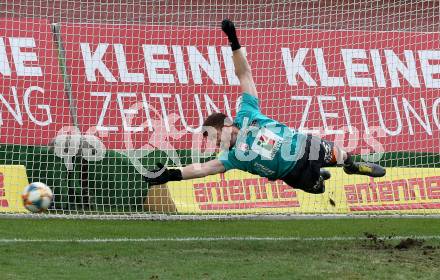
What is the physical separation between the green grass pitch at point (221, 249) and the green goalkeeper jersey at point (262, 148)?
3.32ft

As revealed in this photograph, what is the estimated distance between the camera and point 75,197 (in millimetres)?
13289

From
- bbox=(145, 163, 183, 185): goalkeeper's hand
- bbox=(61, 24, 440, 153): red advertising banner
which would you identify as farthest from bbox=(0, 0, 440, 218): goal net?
bbox=(145, 163, 183, 185): goalkeeper's hand

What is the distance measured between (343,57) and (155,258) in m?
6.68

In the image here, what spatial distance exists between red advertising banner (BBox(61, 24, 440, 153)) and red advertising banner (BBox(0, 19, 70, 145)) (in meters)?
0.48

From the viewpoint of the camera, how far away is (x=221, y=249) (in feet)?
33.7

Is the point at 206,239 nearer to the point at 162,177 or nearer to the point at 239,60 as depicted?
the point at 162,177

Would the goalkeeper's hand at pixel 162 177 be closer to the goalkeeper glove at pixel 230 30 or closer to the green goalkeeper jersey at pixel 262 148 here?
the green goalkeeper jersey at pixel 262 148

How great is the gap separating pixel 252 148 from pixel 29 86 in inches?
251

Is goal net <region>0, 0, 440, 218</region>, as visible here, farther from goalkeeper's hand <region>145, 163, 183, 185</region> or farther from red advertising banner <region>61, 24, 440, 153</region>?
goalkeeper's hand <region>145, 163, 183, 185</region>

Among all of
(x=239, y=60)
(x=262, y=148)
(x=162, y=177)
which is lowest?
(x=162, y=177)

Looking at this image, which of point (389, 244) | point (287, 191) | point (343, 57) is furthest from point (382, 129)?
point (389, 244)

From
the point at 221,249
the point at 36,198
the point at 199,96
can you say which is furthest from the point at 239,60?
the point at 199,96

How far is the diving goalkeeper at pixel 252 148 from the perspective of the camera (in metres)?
9.15

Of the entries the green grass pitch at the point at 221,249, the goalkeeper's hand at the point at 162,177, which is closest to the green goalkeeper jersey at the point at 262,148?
the goalkeeper's hand at the point at 162,177
